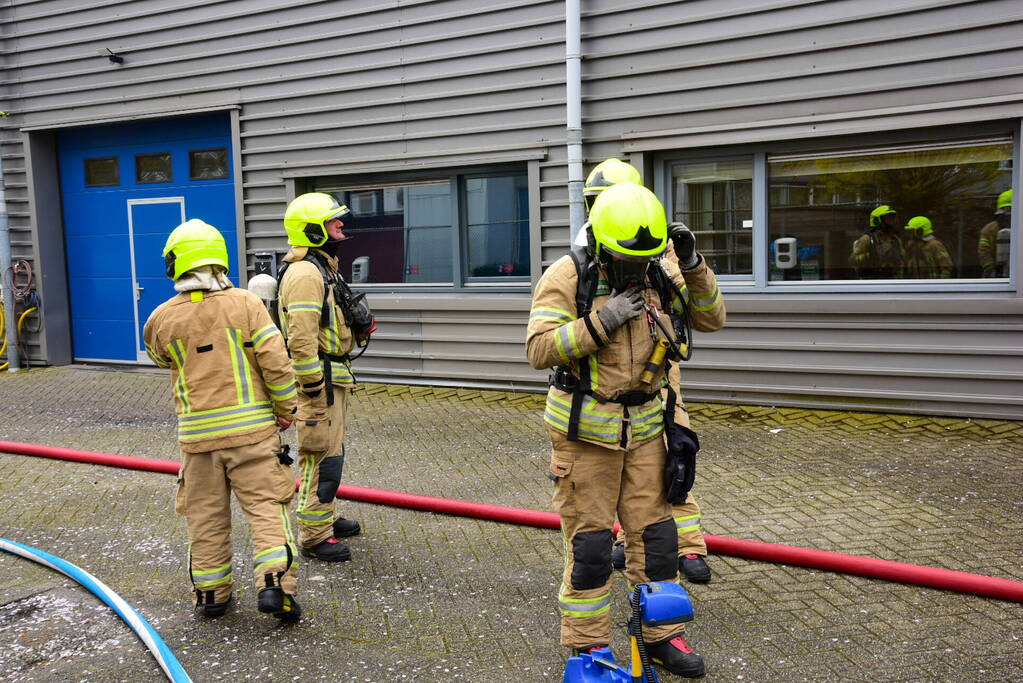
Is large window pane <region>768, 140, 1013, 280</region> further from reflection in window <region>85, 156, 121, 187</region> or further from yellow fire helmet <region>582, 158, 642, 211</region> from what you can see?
reflection in window <region>85, 156, 121, 187</region>

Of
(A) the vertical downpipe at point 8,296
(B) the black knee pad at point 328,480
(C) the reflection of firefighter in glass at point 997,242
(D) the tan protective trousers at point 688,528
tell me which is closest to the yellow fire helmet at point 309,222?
(B) the black knee pad at point 328,480

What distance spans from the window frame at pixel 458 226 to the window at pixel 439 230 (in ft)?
0.04

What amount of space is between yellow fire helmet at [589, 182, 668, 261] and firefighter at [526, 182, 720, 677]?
10mm

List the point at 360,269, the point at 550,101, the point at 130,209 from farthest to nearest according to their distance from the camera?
the point at 130,209 < the point at 360,269 < the point at 550,101

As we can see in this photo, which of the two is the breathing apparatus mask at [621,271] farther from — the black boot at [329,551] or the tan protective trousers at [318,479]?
the black boot at [329,551]

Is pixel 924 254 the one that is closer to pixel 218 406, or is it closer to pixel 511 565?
pixel 511 565

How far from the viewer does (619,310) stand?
3768mm

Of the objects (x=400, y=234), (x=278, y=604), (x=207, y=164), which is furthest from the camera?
(x=207, y=164)

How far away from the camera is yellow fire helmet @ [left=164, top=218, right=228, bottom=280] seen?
182 inches

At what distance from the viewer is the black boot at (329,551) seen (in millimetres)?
5453

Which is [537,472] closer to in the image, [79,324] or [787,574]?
[787,574]

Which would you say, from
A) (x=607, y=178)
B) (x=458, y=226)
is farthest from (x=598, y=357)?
(x=458, y=226)

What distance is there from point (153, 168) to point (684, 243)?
10223mm

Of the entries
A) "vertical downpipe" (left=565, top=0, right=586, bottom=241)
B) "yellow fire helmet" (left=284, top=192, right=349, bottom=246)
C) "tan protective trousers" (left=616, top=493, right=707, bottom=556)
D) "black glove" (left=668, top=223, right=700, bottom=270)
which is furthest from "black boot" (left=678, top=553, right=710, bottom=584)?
"vertical downpipe" (left=565, top=0, right=586, bottom=241)
